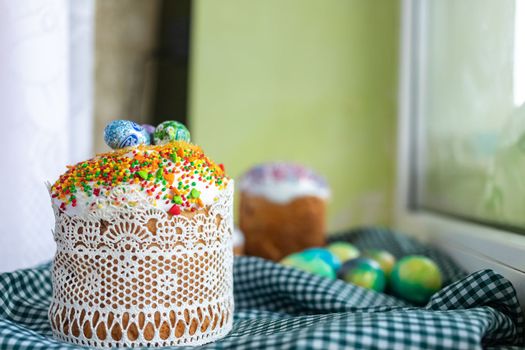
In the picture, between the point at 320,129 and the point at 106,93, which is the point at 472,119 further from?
the point at 106,93

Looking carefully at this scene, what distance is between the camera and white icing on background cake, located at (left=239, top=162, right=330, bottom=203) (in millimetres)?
1531

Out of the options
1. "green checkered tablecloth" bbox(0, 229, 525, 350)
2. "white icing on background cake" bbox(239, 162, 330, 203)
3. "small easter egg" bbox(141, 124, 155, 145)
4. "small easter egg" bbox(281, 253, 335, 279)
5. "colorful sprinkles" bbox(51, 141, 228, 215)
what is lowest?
"small easter egg" bbox(281, 253, 335, 279)

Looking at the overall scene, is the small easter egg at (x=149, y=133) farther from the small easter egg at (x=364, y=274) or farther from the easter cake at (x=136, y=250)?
the small easter egg at (x=364, y=274)

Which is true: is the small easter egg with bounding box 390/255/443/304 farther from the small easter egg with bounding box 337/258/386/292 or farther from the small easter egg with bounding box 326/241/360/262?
the small easter egg with bounding box 326/241/360/262

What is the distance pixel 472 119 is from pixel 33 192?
91 centimetres

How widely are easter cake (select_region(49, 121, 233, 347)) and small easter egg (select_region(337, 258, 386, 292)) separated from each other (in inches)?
18.5

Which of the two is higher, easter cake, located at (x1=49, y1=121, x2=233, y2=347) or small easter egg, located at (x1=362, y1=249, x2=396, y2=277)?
easter cake, located at (x1=49, y1=121, x2=233, y2=347)

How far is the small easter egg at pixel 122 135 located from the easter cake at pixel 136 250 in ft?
0.07

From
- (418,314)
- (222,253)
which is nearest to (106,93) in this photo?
(222,253)

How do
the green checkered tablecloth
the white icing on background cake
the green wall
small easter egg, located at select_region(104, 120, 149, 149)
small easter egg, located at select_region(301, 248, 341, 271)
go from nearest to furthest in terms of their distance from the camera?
the green checkered tablecloth
small easter egg, located at select_region(104, 120, 149, 149)
small easter egg, located at select_region(301, 248, 341, 271)
the white icing on background cake
the green wall

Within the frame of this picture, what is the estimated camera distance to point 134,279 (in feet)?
2.43

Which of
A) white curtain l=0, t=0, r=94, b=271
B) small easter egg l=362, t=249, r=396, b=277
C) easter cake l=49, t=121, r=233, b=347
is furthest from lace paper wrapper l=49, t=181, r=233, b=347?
small easter egg l=362, t=249, r=396, b=277

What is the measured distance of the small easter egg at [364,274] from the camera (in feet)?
3.86

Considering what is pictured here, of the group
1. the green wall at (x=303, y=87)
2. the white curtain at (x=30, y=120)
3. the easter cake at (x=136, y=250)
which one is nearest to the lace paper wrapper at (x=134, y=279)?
the easter cake at (x=136, y=250)
